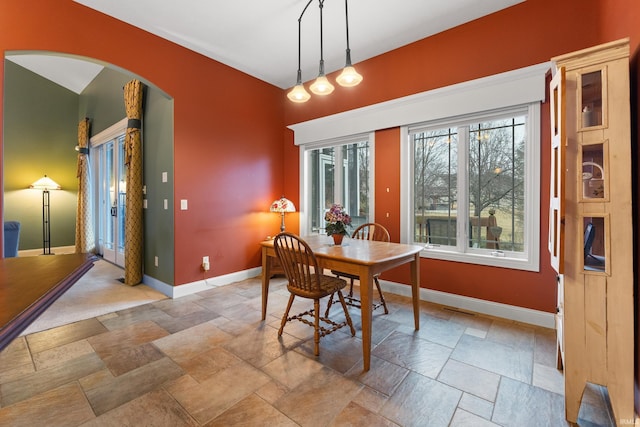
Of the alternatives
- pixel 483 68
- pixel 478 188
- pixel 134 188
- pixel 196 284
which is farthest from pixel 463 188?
pixel 134 188

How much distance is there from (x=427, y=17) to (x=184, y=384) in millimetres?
3781

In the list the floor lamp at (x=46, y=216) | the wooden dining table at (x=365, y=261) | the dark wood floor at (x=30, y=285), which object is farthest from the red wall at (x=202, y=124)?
the floor lamp at (x=46, y=216)

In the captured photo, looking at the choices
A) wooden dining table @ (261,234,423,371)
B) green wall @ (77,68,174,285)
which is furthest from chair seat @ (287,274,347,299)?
green wall @ (77,68,174,285)

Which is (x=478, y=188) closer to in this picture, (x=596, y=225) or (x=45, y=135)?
(x=596, y=225)

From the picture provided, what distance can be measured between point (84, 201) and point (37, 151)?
1535 mm

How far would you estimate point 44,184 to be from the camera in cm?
564

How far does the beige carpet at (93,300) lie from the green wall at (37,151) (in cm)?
291

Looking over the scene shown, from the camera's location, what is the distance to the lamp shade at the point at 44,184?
5591 millimetres

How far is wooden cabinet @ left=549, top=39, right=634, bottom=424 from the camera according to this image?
4.54 ft

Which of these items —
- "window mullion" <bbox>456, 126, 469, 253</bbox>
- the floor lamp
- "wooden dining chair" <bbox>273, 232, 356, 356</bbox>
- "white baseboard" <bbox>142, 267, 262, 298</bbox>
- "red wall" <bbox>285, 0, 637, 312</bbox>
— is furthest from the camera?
the floor lamp

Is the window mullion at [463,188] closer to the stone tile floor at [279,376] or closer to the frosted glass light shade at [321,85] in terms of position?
the stone tile floor at [279,376]

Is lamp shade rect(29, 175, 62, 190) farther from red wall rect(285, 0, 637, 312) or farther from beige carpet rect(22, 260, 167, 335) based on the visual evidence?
red wall rect(285, 0, 637, 312)

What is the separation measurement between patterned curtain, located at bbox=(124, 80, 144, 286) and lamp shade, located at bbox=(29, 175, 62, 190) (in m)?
Result: 3.46

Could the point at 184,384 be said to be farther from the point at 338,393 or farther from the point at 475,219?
the point at 475,219
